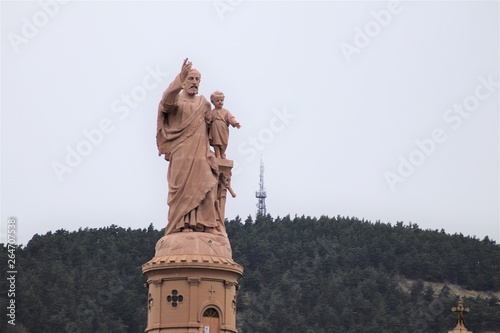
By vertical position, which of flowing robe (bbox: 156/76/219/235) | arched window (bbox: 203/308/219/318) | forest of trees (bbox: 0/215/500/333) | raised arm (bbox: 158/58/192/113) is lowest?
arched window (bbox: 203/308/219/318)

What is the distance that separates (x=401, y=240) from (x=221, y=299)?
408 feet

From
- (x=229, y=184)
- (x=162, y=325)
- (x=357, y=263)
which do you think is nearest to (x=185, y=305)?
(x=162, y=325)

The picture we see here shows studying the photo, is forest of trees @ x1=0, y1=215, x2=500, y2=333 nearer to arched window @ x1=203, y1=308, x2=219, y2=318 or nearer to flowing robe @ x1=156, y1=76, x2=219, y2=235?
flowing robe @ x1=156, y1=76, x2=219, y2=235

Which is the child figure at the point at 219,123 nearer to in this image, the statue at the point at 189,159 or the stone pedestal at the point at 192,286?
the statue at the point at 189,159

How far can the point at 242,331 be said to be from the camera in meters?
101

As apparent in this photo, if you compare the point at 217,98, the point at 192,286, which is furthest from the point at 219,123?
the point at 192,286

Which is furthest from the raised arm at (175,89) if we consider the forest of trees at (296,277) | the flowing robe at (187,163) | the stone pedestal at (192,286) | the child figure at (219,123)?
the forest of trees at (296,277)

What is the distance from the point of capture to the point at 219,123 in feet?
145

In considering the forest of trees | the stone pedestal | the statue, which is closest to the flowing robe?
the statue

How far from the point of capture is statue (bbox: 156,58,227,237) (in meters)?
43.3

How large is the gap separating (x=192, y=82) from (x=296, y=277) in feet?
356

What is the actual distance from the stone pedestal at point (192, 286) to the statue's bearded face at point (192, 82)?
419 cm

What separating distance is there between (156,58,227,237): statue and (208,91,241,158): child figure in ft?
0.75

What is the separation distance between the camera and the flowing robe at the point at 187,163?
142ft
